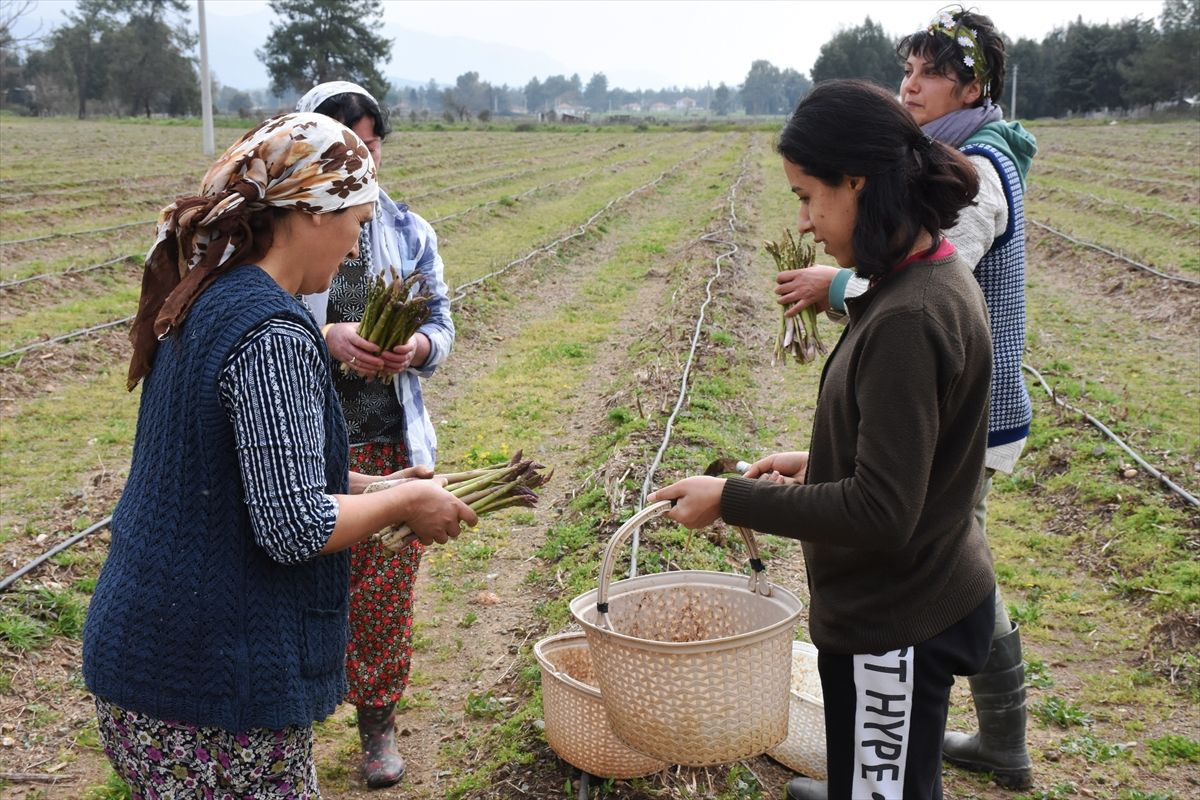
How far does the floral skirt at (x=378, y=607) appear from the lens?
321cm

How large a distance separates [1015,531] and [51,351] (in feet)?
23.8

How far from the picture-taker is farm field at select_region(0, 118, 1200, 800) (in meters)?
3.63

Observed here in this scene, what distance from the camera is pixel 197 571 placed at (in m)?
1.80

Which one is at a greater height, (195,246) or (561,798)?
(195,246)

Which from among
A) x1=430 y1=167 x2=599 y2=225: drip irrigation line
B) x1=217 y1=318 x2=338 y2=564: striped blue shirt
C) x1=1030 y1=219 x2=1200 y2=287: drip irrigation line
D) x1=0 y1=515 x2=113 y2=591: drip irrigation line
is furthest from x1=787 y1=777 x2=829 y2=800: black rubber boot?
x1=430 y1=167 x2=599 y2=225: drip irrigation line

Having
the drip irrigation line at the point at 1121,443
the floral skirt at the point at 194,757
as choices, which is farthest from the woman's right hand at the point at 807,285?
the drip irrigation line at the point at 1121,443

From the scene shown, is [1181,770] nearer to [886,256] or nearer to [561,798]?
[561,798]

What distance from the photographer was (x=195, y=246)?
1.89 m

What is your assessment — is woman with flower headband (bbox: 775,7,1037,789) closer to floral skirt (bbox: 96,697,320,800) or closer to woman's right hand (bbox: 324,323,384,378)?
woman's right hand (bbox: 324,323,384,378)

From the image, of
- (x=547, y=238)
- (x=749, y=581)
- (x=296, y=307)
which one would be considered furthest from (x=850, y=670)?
(x=547, y=238)

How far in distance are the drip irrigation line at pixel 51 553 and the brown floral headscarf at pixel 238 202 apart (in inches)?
111

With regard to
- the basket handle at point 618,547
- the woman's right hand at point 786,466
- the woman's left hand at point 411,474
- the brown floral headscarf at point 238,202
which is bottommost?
the basket handle at point 618,547

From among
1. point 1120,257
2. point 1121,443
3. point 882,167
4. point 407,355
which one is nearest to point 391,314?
point 407,355

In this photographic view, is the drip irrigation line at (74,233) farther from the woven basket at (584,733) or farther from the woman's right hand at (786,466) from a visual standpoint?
the woman's right hand at (786,466)
